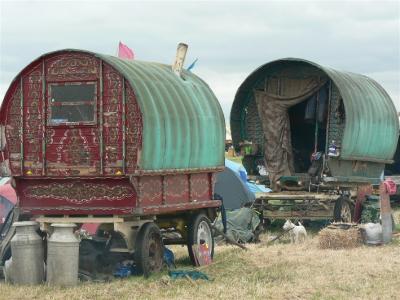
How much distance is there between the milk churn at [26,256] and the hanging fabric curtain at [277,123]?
30.9 feet

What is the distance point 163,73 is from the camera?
14320 millimetres

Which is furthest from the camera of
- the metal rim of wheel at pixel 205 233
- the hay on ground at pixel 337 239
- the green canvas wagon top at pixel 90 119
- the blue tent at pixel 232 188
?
the blue tent at pixel 232 188

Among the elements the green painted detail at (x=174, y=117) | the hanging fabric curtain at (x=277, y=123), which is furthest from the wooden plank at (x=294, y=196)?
the green painted detail at (x=174, y=117)

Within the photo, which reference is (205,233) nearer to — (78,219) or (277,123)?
(78,219)

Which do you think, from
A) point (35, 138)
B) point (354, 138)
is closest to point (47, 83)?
point (35, 138)

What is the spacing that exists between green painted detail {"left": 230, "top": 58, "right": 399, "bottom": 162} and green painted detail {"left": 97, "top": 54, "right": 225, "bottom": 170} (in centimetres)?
501

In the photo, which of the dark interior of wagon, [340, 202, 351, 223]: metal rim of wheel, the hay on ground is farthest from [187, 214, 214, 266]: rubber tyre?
the dark interior of wagon

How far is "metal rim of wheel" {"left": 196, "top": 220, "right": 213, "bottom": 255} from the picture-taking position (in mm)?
15070

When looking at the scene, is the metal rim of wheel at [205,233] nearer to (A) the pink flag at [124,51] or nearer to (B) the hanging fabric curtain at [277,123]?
(A) the pink flag at [124,51]

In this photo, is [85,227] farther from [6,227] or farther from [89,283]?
[89,283]

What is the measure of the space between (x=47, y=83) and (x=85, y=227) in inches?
205

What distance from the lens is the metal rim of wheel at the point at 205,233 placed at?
49.4 ft

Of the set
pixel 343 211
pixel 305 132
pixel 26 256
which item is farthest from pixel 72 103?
pixel 305 132

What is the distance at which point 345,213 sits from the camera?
1980 centimetres
